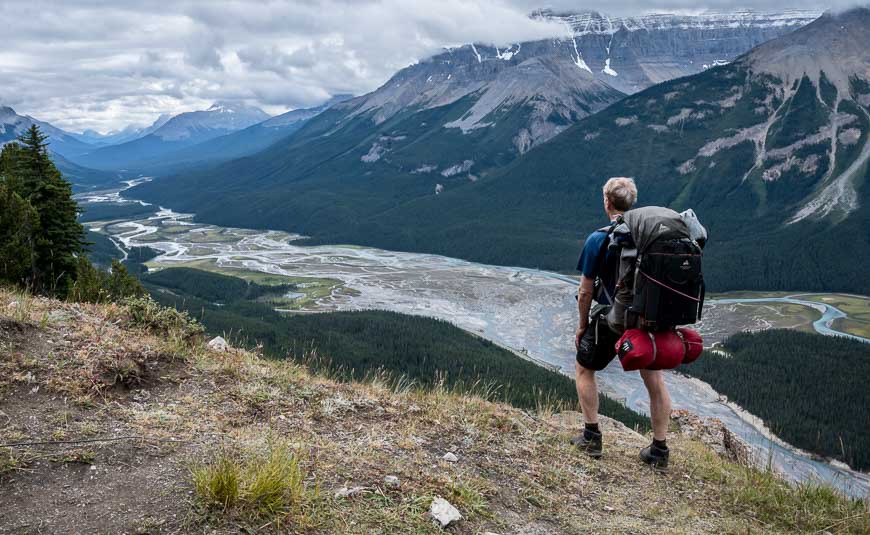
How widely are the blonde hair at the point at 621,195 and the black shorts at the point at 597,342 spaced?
1.32 meters

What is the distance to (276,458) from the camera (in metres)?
4.79

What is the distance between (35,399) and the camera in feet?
18.7

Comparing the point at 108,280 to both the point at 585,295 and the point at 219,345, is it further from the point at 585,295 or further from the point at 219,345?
the point at 585,295

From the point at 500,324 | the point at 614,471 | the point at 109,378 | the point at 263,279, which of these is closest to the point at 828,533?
the point at 614,471

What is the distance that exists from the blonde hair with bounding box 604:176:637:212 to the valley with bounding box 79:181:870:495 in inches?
2093

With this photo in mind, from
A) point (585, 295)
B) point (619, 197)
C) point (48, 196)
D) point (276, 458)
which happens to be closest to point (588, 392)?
point (585, 295)

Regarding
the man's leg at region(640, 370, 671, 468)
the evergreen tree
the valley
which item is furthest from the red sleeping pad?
the valley

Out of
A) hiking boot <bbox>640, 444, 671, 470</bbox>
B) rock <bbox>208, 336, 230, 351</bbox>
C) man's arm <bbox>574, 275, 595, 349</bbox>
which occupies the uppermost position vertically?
man's arm <bbox>574, 275, 595, 349</bbox>

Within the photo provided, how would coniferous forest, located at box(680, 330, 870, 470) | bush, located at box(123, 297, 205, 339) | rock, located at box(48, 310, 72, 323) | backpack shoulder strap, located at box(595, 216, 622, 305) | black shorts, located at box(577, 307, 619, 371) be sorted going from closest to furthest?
backpack shoulder strap, located at box(595, 216, 622, 305) → black shorts, located at box(577, 307, 619, 371) → rock, located at box(48, 310, 72, 323) → bush, located at box(123, 297, 205, 339) → coniferous forest, located at box(680, 330, 870, 470)

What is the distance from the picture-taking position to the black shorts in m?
6.88

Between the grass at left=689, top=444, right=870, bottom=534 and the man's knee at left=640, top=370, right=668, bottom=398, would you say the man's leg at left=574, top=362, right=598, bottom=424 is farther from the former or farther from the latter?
the grass at left=689, top=444, right=870, bottom=534

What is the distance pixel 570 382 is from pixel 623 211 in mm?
56755

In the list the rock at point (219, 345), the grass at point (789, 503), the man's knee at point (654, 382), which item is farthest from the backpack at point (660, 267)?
the rock at point (219, 345)

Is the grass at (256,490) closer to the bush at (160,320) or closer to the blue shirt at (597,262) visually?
the blue shirt at (597,262)
